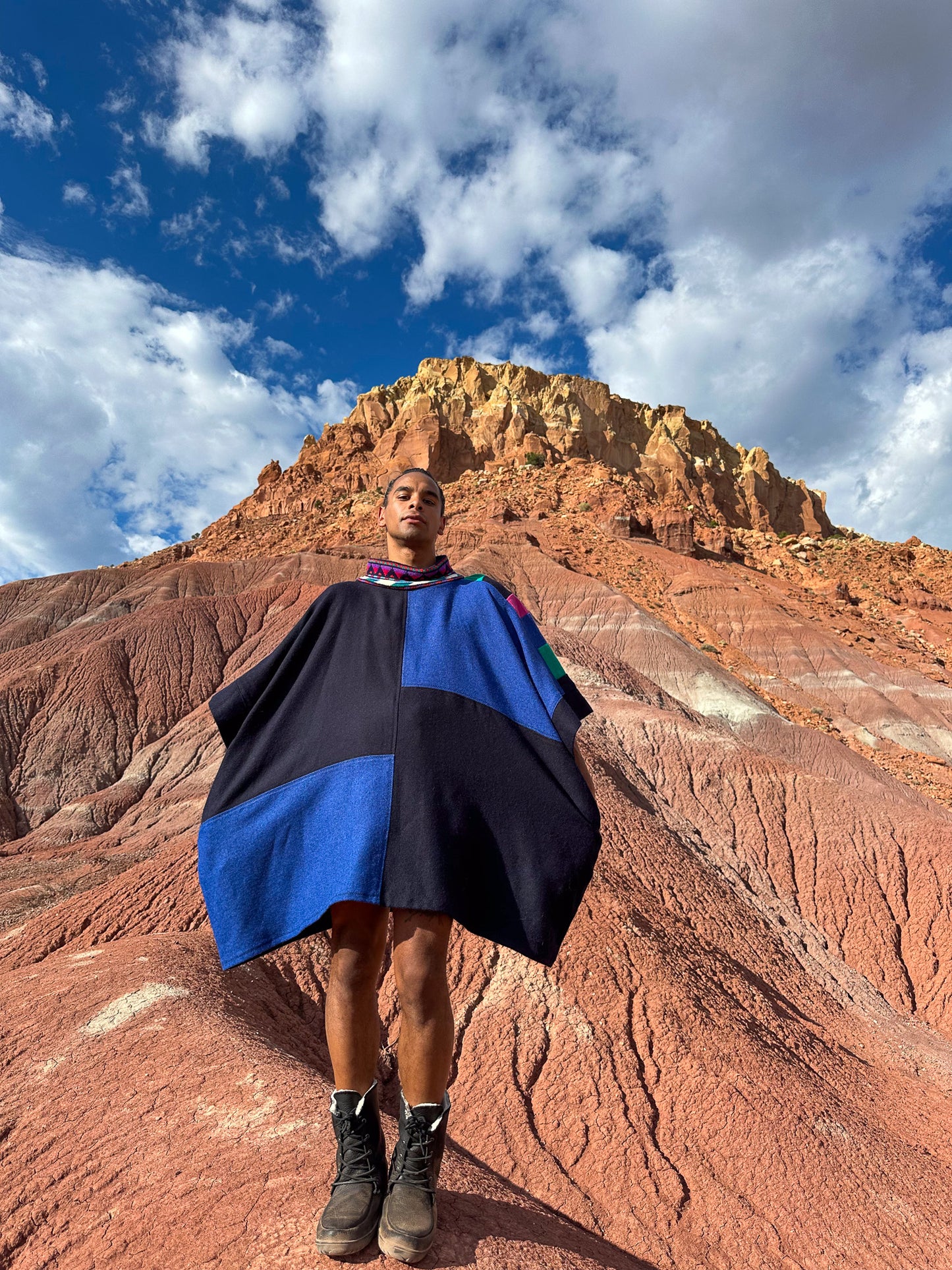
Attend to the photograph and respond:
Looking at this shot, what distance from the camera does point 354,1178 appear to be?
1.80 m

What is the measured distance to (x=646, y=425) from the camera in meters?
73.3

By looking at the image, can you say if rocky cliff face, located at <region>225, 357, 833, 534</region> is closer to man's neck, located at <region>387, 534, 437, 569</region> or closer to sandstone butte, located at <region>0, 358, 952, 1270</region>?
sandstone butte, located at <region>0, 358, 952, 1270</region>

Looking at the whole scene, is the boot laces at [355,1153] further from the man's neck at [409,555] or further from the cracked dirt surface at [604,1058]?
the man's neck at [409,555]

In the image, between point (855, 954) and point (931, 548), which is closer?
point (855, 954)

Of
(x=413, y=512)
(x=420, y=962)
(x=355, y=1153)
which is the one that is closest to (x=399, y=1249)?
(x=355, y=1153)

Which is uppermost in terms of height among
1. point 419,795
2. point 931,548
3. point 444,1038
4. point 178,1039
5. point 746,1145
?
point 931,548

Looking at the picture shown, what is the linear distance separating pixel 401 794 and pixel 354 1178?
982 millimetres

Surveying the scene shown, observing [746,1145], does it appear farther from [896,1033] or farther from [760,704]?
[760,704]

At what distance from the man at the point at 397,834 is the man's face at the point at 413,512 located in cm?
33

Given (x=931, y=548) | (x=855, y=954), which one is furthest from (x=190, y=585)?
(x=931, y=548)

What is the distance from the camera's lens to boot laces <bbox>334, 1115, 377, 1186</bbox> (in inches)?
71.0

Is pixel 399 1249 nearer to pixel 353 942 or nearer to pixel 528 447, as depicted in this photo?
pixel 353 942

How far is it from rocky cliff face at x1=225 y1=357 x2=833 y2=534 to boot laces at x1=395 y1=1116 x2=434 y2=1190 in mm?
41477

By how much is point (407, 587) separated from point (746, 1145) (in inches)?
144
